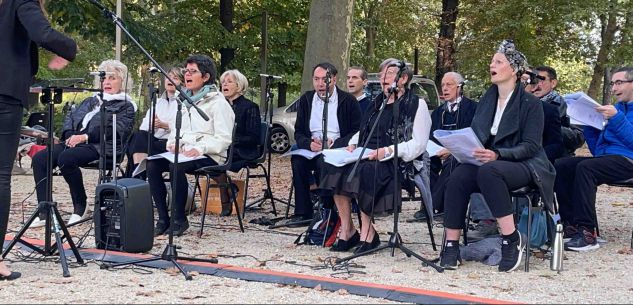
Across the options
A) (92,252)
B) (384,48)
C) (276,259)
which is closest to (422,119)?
(276,259)

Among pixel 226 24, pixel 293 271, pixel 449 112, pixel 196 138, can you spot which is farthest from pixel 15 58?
pixel 226 24

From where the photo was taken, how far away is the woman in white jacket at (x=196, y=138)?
780cm

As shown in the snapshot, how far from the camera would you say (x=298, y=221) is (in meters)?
8.47

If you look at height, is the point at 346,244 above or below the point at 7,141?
below

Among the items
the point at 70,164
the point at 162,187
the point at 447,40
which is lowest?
the point at 162,187

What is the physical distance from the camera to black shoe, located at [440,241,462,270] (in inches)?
246

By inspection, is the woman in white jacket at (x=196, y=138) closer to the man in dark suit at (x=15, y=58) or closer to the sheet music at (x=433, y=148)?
the sheet music at (x=433, y=148)

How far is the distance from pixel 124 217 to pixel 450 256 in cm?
234

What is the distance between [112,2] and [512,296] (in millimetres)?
17441

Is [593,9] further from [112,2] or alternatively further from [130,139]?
[130,139]

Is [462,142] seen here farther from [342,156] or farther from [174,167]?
[174,167]

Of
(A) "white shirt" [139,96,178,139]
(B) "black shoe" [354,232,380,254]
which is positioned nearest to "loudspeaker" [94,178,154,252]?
(B) "black shoe" [354,232,380,254]

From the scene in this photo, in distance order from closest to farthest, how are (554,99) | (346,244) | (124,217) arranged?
(124,217)
(346,244)
(554,99)

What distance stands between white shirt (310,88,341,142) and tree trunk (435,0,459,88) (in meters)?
15.5
